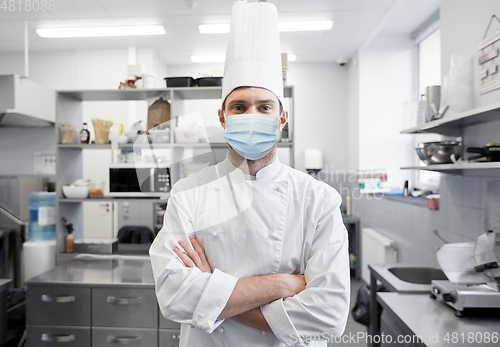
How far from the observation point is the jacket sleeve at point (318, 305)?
80 cm

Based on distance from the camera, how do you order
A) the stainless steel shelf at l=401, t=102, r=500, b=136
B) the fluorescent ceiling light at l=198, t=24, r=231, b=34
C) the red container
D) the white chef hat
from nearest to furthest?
the white chef hat < the fluorescent ceiling light at l=198, t=24, r=231, b=34 < the stainless steel shelf at l=401, t=102, r=500, b=136 < the red container

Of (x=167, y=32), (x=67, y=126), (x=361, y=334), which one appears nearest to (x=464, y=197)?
(x=361, y=334)

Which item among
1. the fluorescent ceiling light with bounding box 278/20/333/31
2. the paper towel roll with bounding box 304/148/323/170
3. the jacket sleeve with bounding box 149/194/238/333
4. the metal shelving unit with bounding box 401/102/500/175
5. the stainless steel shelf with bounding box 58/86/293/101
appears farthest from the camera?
the paper towel roll with bounding box 304/148/323/170

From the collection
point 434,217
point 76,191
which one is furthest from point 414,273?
point 76,191

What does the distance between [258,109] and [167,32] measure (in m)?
0.83

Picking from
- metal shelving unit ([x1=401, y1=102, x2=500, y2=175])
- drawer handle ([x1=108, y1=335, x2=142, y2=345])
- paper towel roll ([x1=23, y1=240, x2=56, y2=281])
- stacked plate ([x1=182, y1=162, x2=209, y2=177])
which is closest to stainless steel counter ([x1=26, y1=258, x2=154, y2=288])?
paper towel roll ([x1=23, y1=240, x2=56, y2=281])

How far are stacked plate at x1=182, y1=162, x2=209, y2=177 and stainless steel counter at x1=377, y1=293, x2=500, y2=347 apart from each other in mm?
970

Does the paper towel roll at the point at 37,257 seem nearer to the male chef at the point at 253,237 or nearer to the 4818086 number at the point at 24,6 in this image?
the 4818086 number at the point at 24,6

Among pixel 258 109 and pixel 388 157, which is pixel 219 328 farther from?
pixel 388 157

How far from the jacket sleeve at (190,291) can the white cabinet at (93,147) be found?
0.48m

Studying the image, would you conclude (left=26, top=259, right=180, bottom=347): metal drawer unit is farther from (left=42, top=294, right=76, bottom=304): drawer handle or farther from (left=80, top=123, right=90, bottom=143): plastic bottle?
(left=80, top=123, right=90, bottom=143): plastic bottle

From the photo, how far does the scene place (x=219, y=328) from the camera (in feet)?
3.00

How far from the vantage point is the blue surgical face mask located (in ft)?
2.73

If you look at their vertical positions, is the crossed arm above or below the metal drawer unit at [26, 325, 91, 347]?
above
